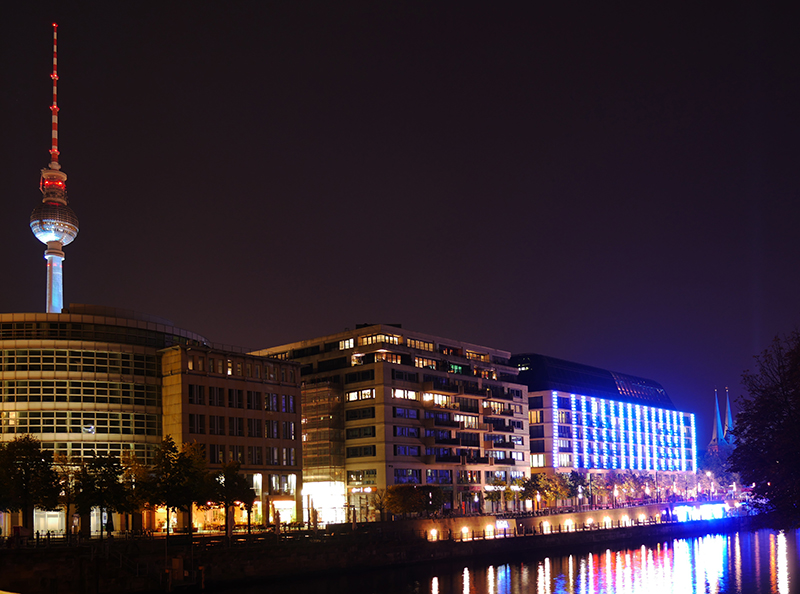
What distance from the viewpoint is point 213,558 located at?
253ft

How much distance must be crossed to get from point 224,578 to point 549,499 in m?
95.2

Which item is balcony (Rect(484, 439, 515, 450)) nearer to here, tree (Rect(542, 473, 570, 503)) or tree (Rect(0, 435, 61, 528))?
tree (Rect(542, 473, 570, 503))

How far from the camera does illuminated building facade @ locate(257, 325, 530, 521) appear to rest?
136625 millimetres

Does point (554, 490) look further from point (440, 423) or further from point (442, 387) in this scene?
point (442, 387)

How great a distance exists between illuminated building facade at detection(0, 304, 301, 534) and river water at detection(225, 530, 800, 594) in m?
27.3

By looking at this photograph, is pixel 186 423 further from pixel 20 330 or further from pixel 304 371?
pixel 304 371

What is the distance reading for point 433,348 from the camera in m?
153

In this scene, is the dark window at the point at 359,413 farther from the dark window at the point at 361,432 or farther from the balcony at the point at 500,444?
the balcony at the point at 500,444

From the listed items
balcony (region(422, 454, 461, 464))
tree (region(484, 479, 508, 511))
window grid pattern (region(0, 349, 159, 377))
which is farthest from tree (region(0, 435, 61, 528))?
tree (region(484, 479, 508, 511))

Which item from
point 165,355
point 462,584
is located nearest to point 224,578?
point 462,584

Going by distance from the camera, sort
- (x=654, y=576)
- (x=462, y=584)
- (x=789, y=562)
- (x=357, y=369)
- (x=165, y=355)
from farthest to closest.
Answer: (x=357, y=369)
(x=165, y=355)
(x=789, y=562)
(x=654, y=576)
(x=462, y=584)

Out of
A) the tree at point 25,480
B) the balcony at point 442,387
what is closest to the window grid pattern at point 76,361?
the tree at point 25,480

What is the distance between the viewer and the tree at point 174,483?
85.0m

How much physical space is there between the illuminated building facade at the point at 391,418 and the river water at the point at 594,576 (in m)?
33.2
